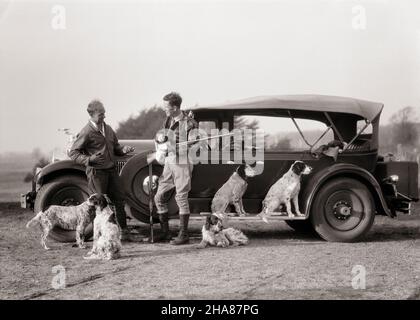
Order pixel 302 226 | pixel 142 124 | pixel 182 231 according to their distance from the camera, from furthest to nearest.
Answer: pixel 142 124 < pixel 302 226 < pixel 182 231

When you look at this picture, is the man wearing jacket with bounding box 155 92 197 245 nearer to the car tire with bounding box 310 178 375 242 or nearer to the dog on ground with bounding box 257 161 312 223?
the dog on ground with bounding box 257 161 312 223

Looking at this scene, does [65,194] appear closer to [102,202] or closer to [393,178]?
[102,202]

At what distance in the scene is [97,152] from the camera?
7.80 meters

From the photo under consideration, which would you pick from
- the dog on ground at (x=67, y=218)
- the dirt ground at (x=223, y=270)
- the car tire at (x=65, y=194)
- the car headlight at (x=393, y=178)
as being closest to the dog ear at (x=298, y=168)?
the dirt ground at (x=223, y=270)

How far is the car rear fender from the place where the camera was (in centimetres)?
834

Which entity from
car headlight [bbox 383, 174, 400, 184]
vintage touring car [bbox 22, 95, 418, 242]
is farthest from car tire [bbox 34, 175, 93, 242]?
car headlight [bbox 383, 174, 400, 184]

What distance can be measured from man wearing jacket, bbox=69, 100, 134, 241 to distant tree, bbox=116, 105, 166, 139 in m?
8.69

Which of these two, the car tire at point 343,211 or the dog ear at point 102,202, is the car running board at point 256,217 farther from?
the dog ear at point 102,202

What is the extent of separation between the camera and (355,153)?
8805 mm

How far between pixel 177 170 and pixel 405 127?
9.81m

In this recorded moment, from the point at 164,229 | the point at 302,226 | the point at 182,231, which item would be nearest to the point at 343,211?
the point at 302,226

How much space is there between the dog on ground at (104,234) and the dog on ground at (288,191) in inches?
88.1
